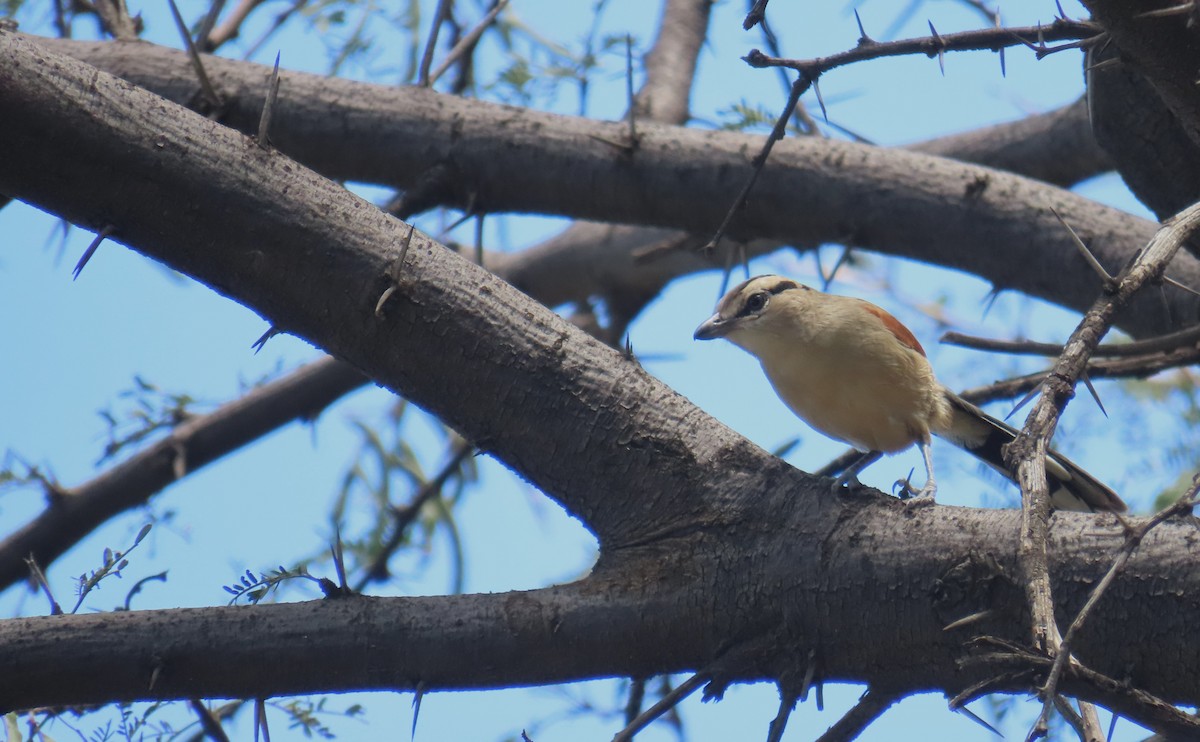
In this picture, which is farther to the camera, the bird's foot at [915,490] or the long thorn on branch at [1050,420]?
the bird's foot at [915,490]

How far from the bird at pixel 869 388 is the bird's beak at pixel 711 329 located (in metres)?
0.21

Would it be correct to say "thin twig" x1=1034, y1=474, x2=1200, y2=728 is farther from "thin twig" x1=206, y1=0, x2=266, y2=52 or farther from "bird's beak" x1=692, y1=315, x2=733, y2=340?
"thin twig" x1=206, y1=0, x2=266, y2=52

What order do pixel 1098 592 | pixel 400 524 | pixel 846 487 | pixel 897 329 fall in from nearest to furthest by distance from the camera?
1. pixel 1098 592
2. pixel 846 487
3. pixel 897 329
4. pixel 400 524

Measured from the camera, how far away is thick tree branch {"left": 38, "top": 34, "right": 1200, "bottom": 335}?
16.0 ft

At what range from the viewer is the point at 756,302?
17.4 ft

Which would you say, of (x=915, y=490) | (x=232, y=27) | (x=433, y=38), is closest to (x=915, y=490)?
(x=915, y=490)

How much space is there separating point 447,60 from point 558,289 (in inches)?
85.9

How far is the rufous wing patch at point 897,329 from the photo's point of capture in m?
4.82

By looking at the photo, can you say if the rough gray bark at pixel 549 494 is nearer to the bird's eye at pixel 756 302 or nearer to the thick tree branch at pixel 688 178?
the thick tree branch at pixel 688 178

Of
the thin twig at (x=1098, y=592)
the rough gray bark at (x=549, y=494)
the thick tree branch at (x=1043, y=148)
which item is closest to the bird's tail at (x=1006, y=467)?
the rough gray bark at (x=549, y=494)

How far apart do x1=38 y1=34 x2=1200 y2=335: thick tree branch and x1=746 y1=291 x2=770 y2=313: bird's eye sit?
0.96 ft

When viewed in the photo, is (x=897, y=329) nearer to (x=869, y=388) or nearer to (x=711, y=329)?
(x=869, y=388)

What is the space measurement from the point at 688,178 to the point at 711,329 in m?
0.75

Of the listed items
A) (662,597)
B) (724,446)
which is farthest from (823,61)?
(662,597)
